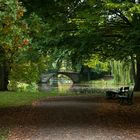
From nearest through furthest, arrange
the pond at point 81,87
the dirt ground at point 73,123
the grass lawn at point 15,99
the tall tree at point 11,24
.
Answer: the tall tree at point 11,24
the dirt ground at point 73,123
the grass lawn at point 15,99
the pond at point 81,87

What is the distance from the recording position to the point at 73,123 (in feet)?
55.3

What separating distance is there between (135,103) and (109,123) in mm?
8894

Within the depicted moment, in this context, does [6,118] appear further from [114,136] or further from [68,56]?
[114,136]

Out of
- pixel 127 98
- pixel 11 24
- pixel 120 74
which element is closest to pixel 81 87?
pixel 120 74

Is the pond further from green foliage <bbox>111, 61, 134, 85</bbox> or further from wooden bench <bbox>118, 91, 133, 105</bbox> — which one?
wooden bench <bbox>118, 91, 133, 105</bbox>

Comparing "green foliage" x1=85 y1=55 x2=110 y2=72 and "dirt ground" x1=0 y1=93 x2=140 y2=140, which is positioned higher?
"green foliage" x1=85 y1=55 x2=110 y2=72

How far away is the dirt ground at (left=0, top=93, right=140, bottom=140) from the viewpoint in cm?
1402

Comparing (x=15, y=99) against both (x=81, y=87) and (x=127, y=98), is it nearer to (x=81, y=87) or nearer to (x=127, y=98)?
(x=127, y=98)

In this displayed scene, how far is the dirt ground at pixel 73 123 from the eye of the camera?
14.0 meters

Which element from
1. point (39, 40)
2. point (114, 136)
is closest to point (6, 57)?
point (39, 40)

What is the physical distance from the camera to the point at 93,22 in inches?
696

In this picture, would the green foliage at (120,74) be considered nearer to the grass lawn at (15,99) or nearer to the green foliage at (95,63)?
the green foliage at (95,63)

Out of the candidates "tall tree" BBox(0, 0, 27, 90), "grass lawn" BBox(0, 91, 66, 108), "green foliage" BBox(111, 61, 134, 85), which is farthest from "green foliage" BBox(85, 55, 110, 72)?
"tall tree" BBox(0, 0, 27, 90)


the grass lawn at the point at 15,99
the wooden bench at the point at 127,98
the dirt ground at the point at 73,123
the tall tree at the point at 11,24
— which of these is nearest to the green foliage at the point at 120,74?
the grass lawn at the point at 15,99
